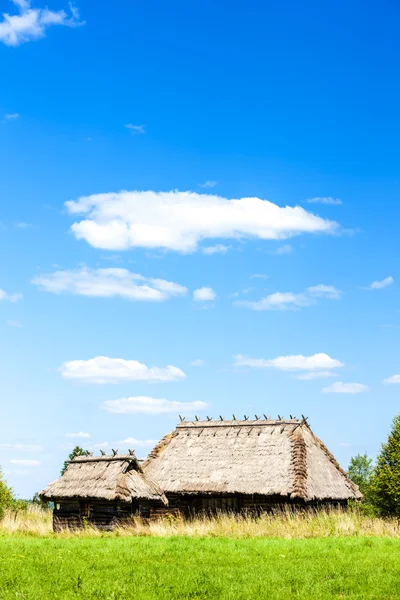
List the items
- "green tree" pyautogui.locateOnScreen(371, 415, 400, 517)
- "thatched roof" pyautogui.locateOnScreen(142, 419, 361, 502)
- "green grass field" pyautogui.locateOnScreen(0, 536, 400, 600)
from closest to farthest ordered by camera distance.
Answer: "green grass field" pyautogui.locateOnScreen(0, 536, 400, 600) < "green tree" pyautogui.locateOnScreen(371, 415, 400, 517) < "thatched roof" pyautogui.locateOnScreen(142, 419, 361, 502)

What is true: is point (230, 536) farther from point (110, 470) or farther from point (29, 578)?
point (110, 470)

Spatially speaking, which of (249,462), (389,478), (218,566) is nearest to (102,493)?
(249,462)

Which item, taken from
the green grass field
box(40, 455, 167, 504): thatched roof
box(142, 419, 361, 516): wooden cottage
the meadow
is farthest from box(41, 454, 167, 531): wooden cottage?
the green grass field

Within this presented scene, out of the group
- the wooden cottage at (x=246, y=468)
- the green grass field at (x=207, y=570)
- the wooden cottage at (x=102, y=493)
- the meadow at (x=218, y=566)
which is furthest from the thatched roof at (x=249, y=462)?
the green grass field at (x=207, y=570)

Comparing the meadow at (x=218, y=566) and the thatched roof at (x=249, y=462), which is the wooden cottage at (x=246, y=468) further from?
the meadow at (x=218, y=566)

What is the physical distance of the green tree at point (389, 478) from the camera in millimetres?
28970

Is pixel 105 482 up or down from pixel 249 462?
down

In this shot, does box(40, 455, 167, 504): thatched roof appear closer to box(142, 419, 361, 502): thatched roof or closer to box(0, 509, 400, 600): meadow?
box(142, 419, 361, 502): thatched roof

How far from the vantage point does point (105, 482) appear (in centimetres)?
3127

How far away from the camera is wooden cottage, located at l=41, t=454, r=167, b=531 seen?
Answer: 30.8 m

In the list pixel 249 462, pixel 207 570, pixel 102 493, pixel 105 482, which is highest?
pixel 249 462

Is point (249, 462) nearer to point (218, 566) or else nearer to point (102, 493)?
point (102, 493)

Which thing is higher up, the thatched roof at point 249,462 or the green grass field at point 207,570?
the thatched roof at point 249,462

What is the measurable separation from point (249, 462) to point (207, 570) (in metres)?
19.3
